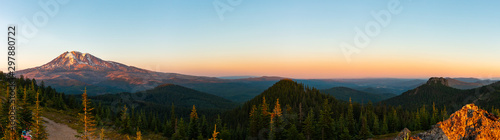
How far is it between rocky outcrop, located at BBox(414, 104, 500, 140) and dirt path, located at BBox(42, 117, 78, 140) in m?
70.5

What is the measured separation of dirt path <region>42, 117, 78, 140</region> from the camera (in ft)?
180

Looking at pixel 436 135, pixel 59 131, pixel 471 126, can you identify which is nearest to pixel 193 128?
pixel 59 131

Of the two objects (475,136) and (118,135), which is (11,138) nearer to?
(475,136)

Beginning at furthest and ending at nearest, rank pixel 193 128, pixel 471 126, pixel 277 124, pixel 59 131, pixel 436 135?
1. pixel 193 128
2. pixel 277 124
3. pixel 59 131
4. pixel 436 135
5. pixel 471 126

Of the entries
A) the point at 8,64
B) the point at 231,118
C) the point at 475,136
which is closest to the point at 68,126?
the point at 8,64

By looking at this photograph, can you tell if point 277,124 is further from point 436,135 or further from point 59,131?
point 59,131

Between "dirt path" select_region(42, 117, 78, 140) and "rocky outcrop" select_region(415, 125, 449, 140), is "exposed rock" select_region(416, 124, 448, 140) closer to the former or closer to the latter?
"rocky outcrop" select_region(415, 125, 449, 140)

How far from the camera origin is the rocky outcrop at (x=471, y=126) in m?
13.9

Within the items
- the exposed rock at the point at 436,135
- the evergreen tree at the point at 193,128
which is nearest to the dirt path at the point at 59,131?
the evergreen tree at the point at 193,128

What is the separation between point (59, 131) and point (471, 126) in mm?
79954

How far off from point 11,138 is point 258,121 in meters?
65.5

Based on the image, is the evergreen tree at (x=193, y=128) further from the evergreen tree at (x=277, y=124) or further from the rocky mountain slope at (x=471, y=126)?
the rocky mountain slope at (x=471, y=126)

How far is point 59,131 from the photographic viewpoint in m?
59.7

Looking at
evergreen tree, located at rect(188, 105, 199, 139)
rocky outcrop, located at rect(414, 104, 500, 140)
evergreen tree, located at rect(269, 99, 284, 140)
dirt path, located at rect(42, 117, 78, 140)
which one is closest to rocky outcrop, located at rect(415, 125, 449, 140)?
rocky outcrop, located at rect(414, 104, 500, 140)
